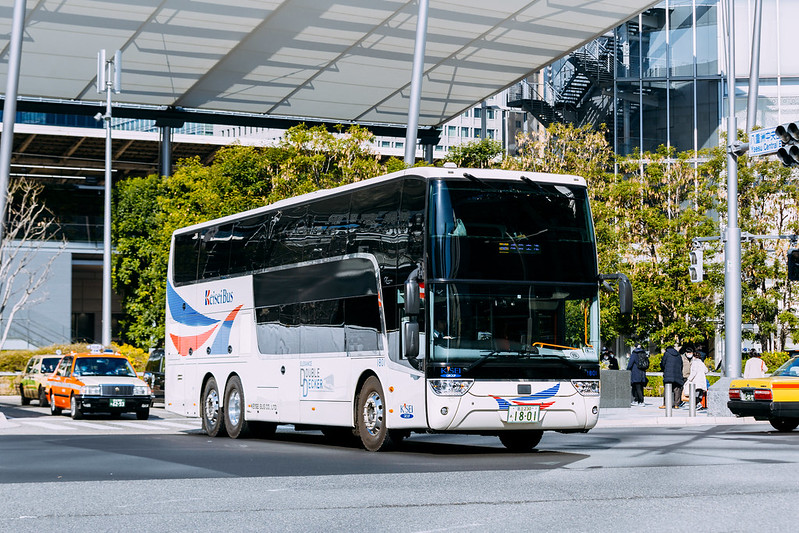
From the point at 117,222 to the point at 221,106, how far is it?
31.7 ft

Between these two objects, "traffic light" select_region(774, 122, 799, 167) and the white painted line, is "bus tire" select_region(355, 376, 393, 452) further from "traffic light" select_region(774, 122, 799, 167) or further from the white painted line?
"traffic light" select_region(774, 122, 799, 167)

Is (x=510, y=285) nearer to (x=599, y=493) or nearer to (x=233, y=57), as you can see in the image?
(x=599, y=493)

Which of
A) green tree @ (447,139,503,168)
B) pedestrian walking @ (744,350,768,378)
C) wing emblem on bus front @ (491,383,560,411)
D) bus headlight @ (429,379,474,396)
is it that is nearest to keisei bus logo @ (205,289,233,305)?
bus headlight @ (429,379,474,396)

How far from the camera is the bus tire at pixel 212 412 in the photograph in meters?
22.1

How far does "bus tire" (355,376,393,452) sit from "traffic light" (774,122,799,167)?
9890 millimetres

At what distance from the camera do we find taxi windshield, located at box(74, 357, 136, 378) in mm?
29656

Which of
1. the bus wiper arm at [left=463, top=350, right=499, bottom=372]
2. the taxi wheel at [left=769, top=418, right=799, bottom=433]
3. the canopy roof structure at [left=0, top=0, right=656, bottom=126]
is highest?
the canopy roof structure at [left=0, top=0, right=656, bottom=126]

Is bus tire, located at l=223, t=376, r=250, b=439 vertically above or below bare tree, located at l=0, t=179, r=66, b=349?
below

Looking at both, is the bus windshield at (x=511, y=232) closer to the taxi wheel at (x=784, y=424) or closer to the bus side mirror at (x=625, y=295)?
the bus side mirror at (x=625, y=295)

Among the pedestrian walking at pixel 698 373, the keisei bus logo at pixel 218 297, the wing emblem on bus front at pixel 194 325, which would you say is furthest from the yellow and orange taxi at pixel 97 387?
the pedestrian walking at pixel 698 373

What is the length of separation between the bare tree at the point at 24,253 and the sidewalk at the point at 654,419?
103 feet

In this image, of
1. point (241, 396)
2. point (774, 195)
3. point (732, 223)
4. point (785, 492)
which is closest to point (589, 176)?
point (774, 195)

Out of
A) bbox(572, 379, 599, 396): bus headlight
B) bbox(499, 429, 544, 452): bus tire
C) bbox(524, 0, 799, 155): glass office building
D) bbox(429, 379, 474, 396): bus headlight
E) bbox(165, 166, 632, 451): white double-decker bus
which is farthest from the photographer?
bbox(524, 0, 799, 155): glass office building

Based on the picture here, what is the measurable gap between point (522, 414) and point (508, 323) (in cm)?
129
